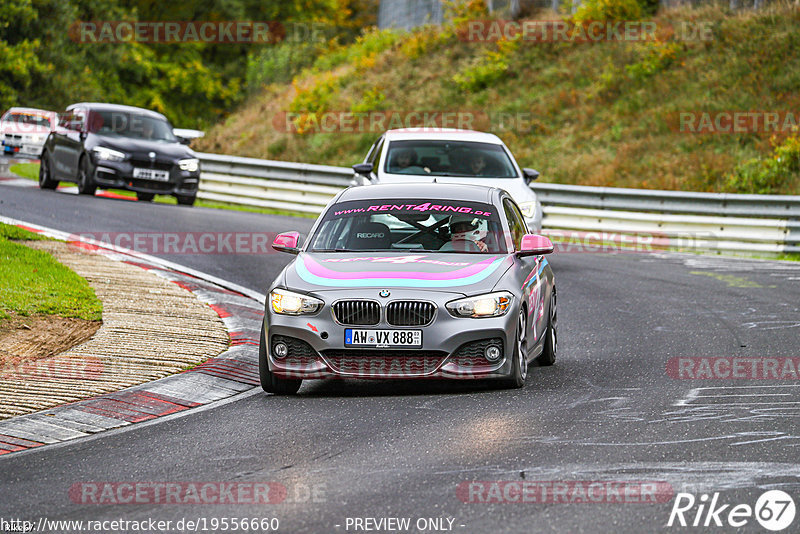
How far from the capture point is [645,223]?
22.3m

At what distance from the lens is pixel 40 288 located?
471 inches

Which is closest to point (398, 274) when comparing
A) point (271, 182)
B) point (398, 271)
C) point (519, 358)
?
point (398, 271)

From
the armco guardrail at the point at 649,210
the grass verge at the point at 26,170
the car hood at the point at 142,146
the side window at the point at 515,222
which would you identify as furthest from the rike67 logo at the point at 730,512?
Answer: the grass verge at the point at 26,170

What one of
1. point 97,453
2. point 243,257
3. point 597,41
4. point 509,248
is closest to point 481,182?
point 243,257

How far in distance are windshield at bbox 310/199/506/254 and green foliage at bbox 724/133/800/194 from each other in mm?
16028

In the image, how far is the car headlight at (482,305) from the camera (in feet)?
28.2

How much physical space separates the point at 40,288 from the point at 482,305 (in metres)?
5.21

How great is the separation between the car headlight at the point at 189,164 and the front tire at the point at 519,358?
16.3 m

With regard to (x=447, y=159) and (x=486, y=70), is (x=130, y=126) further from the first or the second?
(x=486, y=70)

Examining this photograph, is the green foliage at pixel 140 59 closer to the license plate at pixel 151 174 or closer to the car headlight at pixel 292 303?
the license plate at pixel 151 174

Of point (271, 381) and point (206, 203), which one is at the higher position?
point (271, 381)

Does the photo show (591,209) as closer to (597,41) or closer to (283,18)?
(597,41)

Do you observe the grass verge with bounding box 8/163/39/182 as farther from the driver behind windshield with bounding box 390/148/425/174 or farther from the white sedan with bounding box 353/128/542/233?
the driver behind windshield with bounding box 390/148/425/174

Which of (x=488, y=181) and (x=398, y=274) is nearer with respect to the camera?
(x=398, y=274)
